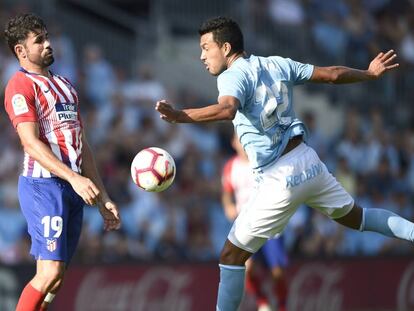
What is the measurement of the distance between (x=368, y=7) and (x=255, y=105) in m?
13.7

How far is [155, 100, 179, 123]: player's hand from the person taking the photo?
726 cm

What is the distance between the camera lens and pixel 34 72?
7957mm

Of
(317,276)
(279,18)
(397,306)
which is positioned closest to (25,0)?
(279,18)

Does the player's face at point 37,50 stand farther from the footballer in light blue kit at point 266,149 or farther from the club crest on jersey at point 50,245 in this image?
the club crest on jersey at point 50,245

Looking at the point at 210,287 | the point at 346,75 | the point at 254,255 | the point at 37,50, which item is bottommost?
the point at 210,287

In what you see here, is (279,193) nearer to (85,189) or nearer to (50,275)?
(85,189)

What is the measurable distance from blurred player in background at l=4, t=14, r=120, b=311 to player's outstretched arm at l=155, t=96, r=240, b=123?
2.86ft

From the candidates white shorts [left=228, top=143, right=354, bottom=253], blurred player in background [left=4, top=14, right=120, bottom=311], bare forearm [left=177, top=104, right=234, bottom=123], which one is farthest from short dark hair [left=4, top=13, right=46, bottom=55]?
white shorts [left=228, top=143, right=354, bottom=253]

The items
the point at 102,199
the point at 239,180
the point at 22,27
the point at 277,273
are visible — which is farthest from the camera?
the point at 239,180

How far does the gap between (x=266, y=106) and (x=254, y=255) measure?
4748mm

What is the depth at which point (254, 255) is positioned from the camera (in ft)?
41.3

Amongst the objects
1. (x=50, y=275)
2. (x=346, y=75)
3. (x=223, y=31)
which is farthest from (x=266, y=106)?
(x=50, y=275)

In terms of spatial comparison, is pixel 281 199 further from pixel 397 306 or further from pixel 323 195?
pixel 397 306

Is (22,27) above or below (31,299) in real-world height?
above
